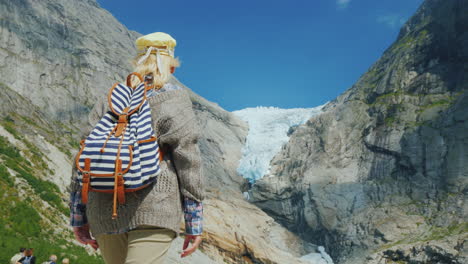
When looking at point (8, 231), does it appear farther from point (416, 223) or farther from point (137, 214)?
point (416, 223)

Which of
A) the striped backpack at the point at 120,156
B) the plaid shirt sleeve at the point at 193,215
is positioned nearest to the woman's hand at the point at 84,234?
the striped backpack at the point at 120,156

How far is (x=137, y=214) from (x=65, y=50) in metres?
57.2

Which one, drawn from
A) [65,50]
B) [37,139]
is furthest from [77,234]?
[65,50]

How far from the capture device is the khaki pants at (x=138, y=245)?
2.71 metres

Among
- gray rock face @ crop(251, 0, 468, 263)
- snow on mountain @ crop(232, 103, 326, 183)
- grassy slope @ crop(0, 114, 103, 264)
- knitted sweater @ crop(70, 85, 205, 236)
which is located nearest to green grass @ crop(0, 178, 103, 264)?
grassy slope @ crop(0, 114, 103, 264)

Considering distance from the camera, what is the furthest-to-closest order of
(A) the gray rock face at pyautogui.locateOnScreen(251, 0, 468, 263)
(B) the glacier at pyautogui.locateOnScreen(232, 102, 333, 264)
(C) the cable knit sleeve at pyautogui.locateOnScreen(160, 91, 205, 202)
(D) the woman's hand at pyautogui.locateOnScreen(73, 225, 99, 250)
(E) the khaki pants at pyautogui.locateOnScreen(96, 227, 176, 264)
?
(B) the glacier at pyautogui.locateOnScreen(232, 102, 333, 264), (A) the gray rock face at pyautogui.locateOnScreen(251, 0, 468, 263), (D) the woman's hand at pyautogui.locateOnScreen(73, 225, 99, 250), (C) the cable knit sleeve at pyautogui.locateOnScreen(160, 91, 205, 202), (E) the khaki pants at pyautogui.locateOnScreen(96, 227, 176, 264)

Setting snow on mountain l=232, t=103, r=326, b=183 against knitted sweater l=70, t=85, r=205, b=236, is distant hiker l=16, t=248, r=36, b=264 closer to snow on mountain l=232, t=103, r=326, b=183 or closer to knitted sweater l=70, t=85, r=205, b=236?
knitted sweater l=70, t=85, r=205, b=236

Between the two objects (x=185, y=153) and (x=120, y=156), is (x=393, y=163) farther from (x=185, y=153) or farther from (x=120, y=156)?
(x=120, y=156)

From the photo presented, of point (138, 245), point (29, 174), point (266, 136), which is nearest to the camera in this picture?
point (138, 245)

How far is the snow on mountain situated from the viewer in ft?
201

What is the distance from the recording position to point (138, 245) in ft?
9.01

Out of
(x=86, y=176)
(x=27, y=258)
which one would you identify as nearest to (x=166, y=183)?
(x=86, y=176)

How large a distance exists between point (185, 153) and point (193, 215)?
46 centimetres

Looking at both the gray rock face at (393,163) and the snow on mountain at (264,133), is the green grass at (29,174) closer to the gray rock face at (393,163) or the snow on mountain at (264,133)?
the gray rock face at (393,163)
